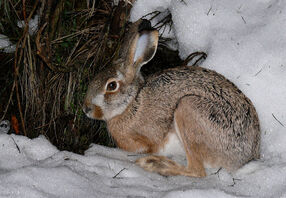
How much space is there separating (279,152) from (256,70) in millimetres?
861

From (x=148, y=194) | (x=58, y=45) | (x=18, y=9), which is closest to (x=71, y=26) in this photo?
(x=58, y=45)

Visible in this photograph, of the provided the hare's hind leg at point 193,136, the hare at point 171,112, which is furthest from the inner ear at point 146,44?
the hare's hind leg at point 193,136

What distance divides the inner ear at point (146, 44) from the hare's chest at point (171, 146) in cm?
80

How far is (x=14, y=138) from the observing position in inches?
171

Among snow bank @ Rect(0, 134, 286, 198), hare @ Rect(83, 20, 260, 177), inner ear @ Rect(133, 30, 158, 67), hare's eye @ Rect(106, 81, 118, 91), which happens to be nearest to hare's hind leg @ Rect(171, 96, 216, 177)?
hare @ Rect(83, 20, 260, 177)

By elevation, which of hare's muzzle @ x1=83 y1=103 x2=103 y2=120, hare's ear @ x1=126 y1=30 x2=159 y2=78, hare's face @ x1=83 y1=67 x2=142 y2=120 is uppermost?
hare's ear @ x1=126 y1=30 x2=159 y2=78

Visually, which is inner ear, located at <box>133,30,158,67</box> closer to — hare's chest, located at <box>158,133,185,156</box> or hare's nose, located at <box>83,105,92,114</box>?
hare's nose, located at <box>83,105,92,114</box>

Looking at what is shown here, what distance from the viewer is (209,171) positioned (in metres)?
4.27

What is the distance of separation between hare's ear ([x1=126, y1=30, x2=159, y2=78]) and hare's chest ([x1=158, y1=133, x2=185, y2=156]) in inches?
28.6

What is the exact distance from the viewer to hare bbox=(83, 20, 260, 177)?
4.10 metres

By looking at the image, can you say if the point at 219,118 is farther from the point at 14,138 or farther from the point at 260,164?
the point at 14,138

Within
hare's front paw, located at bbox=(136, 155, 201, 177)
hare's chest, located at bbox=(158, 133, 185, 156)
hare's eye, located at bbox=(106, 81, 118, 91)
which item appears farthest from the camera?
hare's chest, located at bbox=(158, 133, 185, 156)

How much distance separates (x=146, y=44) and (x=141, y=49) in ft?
0.24

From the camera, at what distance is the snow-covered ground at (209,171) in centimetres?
367
